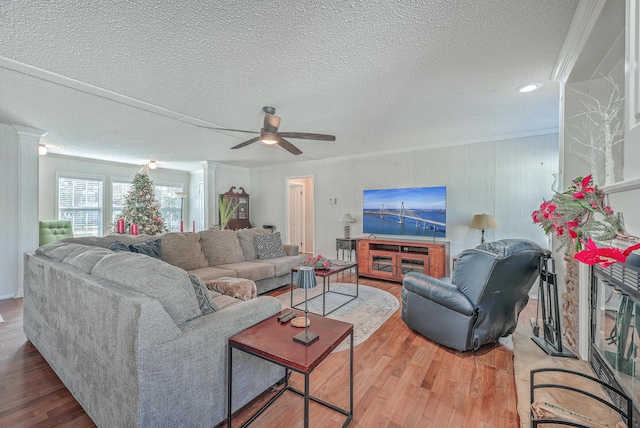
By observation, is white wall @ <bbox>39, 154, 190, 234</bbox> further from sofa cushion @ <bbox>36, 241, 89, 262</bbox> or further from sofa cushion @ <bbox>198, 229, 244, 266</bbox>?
sofa cushion @ <bbox>36, 241, 89, 262</bbox>

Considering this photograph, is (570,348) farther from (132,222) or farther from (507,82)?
(132,222)

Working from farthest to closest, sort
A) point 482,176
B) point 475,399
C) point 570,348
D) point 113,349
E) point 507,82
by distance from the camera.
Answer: point 482,176 → point 507,82 → point 570,348 → point 475,399 → point 113,349

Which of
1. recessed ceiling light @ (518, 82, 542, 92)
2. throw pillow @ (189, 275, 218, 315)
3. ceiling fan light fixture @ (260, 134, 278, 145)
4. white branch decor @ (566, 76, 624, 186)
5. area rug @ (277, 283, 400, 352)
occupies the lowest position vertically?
area rug @ (277, 283, 400, 352)

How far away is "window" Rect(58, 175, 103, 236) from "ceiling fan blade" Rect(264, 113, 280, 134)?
5334mm

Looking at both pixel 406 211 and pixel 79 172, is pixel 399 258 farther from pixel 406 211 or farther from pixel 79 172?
pixel 79 172

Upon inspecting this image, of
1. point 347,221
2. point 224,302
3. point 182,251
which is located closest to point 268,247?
point 182,251

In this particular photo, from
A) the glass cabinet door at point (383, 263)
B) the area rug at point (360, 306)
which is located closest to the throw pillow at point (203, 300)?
the area rug at point (360, 306)

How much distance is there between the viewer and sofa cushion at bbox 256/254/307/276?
4.05 metres

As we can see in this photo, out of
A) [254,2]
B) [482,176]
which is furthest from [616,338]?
[482,176]

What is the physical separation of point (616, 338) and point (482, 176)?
3.42 meters

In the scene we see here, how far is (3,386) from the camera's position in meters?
1.92

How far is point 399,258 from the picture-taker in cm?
459

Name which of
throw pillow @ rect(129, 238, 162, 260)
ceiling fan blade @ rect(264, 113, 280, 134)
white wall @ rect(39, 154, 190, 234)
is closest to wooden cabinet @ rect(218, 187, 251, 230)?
white wall @ rect(39, 154, 190, 234)

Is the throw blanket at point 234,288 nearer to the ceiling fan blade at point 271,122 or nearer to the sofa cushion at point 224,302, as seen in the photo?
the sofa cushion at point 224,302
